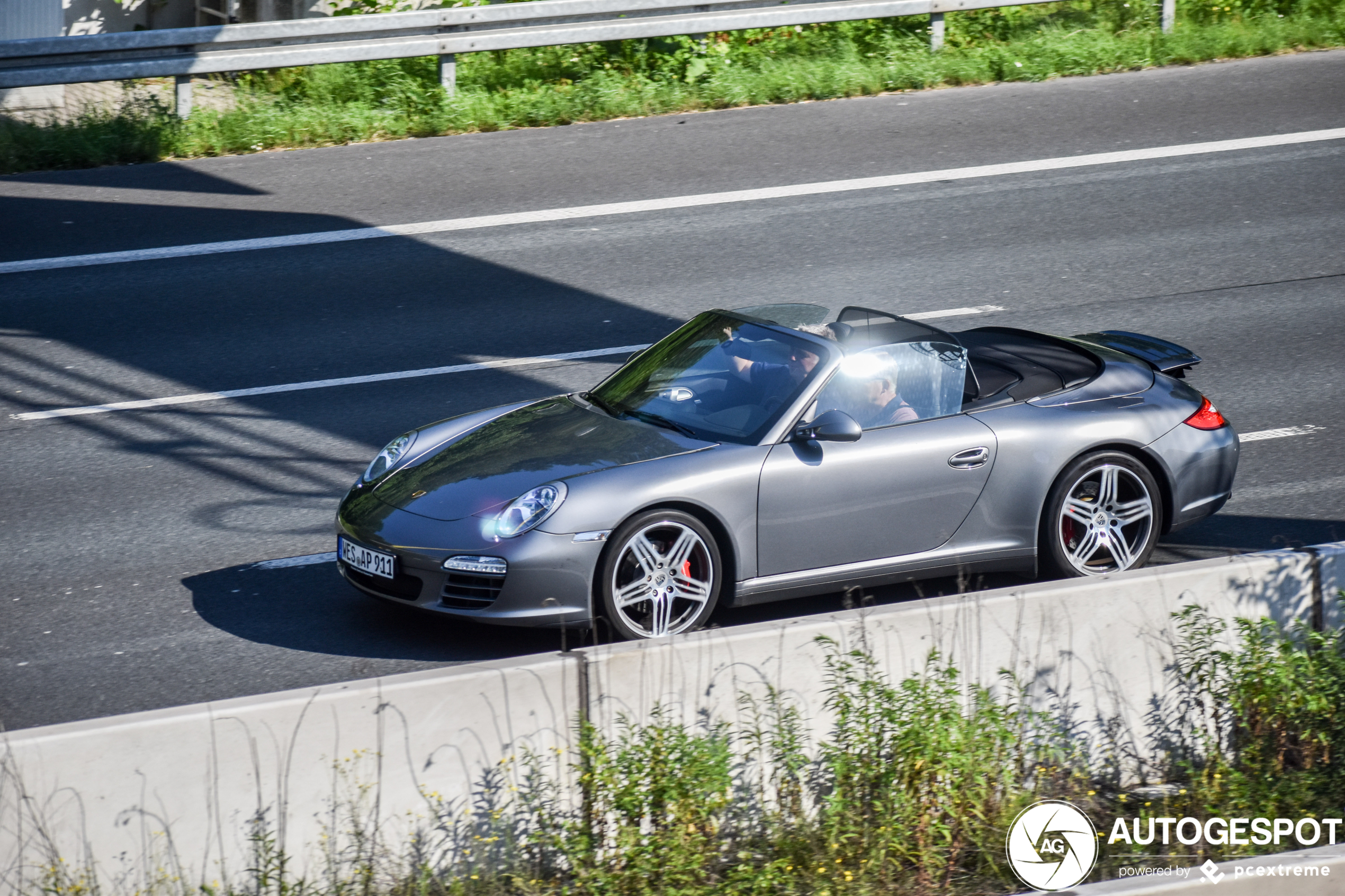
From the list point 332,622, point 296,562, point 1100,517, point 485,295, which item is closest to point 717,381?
point 1100,517

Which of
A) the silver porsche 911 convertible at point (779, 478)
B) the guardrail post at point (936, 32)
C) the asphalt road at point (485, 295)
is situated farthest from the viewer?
the guardrail post at point (936, 32)

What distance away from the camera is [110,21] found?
21688 mm

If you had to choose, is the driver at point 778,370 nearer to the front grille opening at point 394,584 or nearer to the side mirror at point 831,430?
the side mirror at point 831,430

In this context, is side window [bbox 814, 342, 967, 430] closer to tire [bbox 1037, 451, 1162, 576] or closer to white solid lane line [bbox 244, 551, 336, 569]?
tire [bbox 1037, 451, 1162, 576]

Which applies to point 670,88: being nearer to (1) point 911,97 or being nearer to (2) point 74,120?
(1) point 911,97

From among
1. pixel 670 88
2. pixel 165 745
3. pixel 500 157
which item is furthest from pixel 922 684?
pixel 670 88

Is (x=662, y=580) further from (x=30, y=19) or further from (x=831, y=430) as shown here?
(x=30, y=19)

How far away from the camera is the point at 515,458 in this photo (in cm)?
651

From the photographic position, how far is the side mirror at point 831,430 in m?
6.33

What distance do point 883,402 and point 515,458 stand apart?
66.5 inches

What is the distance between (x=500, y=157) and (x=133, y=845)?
33.5ft

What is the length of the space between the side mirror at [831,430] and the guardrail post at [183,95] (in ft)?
31.9

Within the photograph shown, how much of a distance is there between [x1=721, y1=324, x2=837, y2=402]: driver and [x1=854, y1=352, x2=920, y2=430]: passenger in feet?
0.88

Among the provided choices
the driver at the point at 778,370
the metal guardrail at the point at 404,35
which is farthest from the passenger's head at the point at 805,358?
the metal guardrail at the point at 404,35
